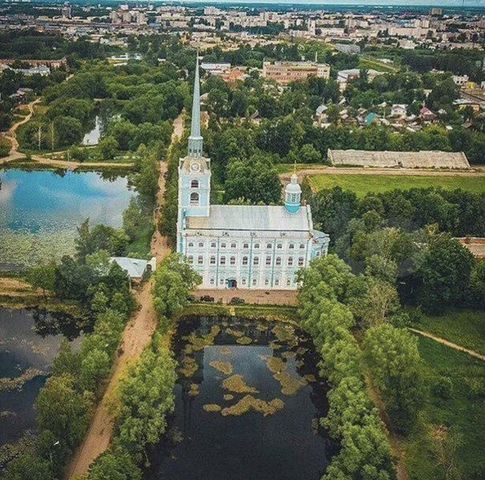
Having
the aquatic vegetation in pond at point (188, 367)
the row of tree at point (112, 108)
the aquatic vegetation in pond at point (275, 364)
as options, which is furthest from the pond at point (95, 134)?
the aquatic vegetation in pond at point (275, 364)

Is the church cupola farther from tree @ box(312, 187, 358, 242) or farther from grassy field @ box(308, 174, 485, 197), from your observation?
grassy field @ box(308, 174, 485, 197)

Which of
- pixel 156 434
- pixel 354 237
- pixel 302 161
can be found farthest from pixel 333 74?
pixel 156 434

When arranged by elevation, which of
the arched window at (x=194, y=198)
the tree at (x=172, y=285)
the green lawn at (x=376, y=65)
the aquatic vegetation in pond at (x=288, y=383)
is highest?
the arched window at (x=194, y=198)

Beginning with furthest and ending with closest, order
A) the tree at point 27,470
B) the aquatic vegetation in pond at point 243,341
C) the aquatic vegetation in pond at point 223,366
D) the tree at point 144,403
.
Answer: the aquatic vegetation in pond at point 243,341 < the aquatic vegetation in pond at point 223,366 < the tree at point 144,403 < the tree at point 27,470

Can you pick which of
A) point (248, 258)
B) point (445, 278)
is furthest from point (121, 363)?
point (445, 278)

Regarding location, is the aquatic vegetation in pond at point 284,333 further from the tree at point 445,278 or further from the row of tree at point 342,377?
the tree at point 445,278

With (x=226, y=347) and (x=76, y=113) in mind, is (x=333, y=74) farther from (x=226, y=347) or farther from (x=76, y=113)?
(x=226, y=347)
